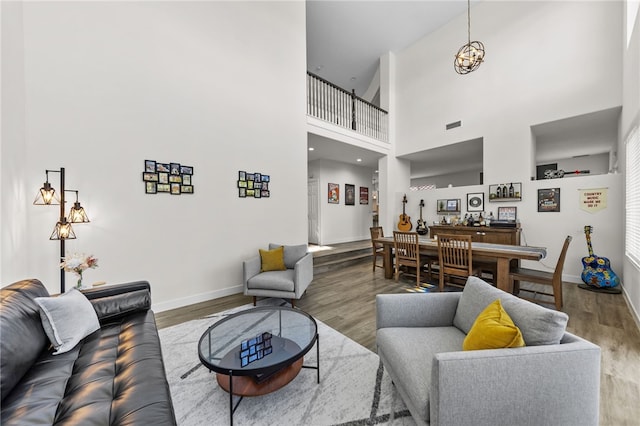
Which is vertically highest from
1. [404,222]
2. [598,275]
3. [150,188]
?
[150,188]

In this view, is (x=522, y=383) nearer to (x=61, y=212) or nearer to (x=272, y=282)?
(x=272, y=282)

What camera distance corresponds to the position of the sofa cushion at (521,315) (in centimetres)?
110

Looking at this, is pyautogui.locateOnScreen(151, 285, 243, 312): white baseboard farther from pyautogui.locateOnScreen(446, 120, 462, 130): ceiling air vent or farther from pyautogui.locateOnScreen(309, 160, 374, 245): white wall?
pyautogui.locateOnScreen(446, 120, 462, 130): ceiling air vent

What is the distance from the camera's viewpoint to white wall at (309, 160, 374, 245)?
6.98m

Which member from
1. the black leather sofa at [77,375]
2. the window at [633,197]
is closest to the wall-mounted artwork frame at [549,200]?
the window at [633,197]

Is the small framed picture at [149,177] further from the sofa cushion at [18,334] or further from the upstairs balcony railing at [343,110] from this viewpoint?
the upstairs balcony railing at [343,110]

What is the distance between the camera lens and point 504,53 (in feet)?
15.9

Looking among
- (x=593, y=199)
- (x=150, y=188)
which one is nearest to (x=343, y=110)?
(x=150, y=188)

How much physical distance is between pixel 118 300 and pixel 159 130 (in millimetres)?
2100

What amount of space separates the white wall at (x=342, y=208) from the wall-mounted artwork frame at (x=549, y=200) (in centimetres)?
446

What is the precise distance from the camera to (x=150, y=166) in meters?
3.01

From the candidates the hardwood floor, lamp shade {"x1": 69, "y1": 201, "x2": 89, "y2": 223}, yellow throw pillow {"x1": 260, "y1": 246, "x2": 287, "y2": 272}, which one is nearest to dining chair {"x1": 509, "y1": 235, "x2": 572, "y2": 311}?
the hardwood floor

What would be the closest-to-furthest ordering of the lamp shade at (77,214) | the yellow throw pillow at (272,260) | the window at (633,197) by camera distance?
the lamp shade at (77,214) → the window at (633,197) → the yellow throw pillow at (272,260)

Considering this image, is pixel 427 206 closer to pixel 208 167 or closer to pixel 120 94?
pixel 208 167
